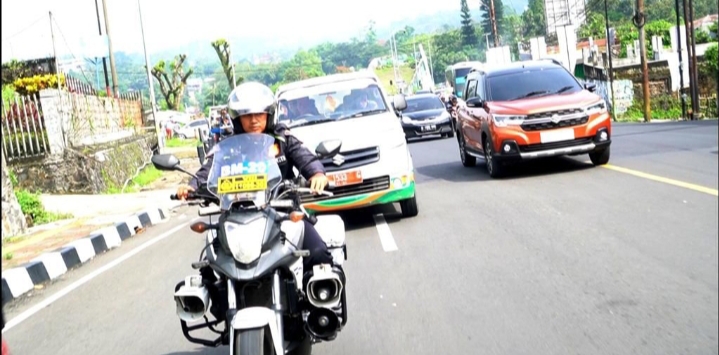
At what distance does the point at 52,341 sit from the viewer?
652 centimetres

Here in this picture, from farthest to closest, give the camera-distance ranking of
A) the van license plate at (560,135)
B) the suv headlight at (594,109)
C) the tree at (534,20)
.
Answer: the tree at (534,20), the suv headlight at (594,109), the van license plate at (560,135)

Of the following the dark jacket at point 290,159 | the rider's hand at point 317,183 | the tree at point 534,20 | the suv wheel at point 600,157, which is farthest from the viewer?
the tree at point 534,20

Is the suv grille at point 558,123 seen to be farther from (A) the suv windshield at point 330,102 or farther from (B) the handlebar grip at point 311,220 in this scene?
(B) the handlebar grip at point 311,220

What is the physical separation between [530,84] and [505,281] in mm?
7429

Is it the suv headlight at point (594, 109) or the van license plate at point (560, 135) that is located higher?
the suv headlight at point (594, 109)

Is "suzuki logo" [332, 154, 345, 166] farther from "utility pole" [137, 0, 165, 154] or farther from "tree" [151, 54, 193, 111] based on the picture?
"tree" [151, 54, 193, 111]

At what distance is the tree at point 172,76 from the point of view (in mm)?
58531

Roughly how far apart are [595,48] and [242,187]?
54.7 meters

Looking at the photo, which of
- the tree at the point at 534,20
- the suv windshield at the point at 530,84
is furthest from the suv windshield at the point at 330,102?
the tree at the point at 534,20

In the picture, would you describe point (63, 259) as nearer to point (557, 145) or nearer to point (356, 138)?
point (356, 138)

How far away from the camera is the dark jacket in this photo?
490cm

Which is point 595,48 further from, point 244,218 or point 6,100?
point 244,218

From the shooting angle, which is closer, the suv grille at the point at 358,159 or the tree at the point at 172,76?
the suv grille at the point at 358,159

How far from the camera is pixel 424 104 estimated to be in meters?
28.2
